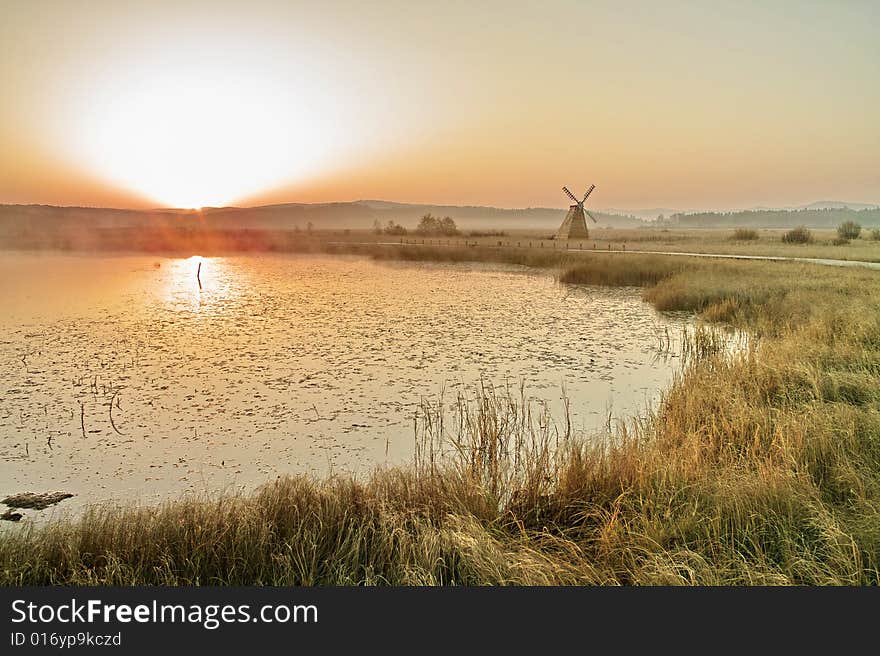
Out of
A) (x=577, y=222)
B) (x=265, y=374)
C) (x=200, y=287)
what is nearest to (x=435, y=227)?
(x=577, y=222)

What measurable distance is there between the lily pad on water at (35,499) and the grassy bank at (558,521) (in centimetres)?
73

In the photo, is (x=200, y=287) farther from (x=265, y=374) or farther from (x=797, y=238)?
(x=797, y=238)

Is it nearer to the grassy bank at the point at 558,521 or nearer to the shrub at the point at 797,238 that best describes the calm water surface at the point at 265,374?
the grassy bank at the point at 558,521

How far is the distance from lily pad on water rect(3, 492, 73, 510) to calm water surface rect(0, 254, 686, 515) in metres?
0.15

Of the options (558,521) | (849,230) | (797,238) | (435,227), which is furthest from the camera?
(435,227)

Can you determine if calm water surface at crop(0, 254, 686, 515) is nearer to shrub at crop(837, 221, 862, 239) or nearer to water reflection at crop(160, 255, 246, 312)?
water reflection at crop(160, 255, 246, 312)

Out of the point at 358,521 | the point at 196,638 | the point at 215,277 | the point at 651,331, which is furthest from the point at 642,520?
the point at 215,277

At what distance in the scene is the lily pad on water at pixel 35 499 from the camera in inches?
205

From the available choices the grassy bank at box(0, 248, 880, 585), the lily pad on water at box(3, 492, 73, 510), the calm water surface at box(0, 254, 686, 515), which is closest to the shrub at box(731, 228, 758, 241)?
the calm water surface at box(0, 254, 686, 515)

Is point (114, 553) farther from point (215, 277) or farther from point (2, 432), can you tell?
point (215, 277)

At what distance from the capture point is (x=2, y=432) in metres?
7.09

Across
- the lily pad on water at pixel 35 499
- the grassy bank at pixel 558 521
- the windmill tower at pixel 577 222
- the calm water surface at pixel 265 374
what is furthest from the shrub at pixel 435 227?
the lily pad on water at pixel 35 499

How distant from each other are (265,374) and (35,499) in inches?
189

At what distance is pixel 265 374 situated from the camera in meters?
9.95
